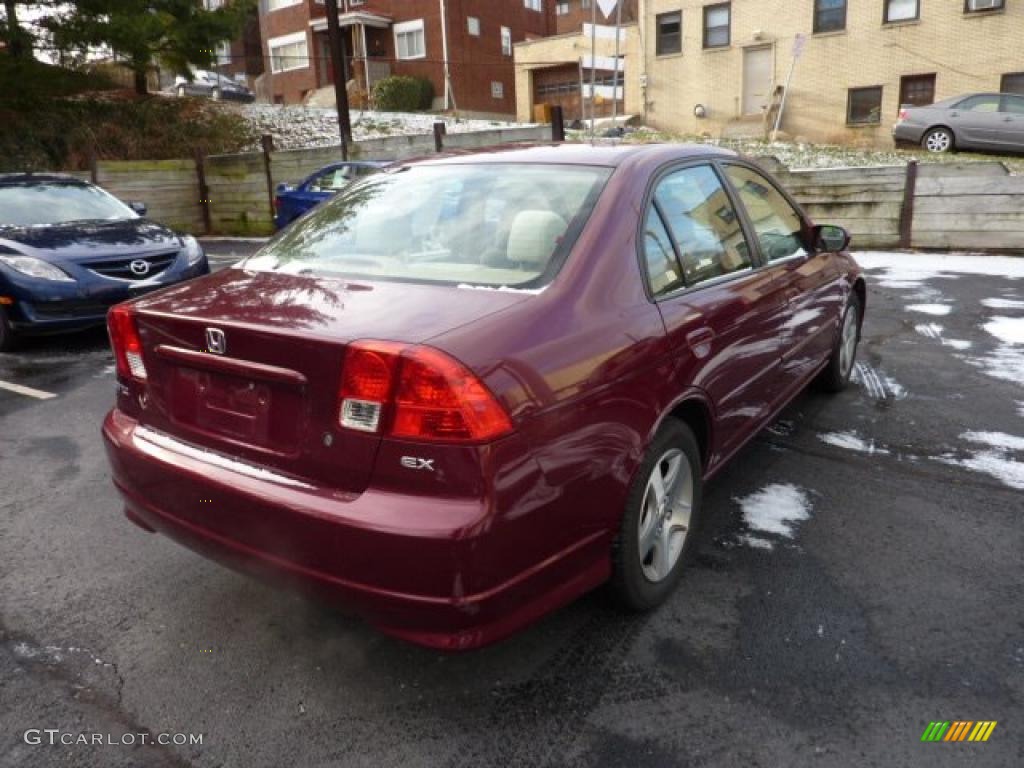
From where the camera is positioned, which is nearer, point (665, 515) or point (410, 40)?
point (665, 515)

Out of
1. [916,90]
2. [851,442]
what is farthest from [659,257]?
[916,90]

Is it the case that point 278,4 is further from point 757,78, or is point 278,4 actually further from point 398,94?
point 757,78

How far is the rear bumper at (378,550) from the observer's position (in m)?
2.01

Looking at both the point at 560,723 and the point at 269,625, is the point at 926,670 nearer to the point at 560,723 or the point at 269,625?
the point at 560,723

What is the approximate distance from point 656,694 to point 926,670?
85 cm

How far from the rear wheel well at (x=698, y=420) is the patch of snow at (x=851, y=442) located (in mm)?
1576

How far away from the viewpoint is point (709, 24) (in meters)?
26.7

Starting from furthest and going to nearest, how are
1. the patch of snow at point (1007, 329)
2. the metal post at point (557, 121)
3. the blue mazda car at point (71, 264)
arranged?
the metal post at point (557, 121)
the blue mazda car at point (71, 264)
the patch of snow at point (1007, 329)

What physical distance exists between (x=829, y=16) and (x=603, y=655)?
1054 inches

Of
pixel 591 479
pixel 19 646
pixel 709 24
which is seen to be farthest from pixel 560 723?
pixel 709 24

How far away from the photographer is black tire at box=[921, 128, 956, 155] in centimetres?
1772

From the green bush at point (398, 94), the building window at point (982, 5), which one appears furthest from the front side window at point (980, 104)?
the green bush at point (398, 94)

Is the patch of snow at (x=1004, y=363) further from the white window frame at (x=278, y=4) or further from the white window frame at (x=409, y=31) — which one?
the white window frame at (x=278, y=4)

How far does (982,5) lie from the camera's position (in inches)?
878
